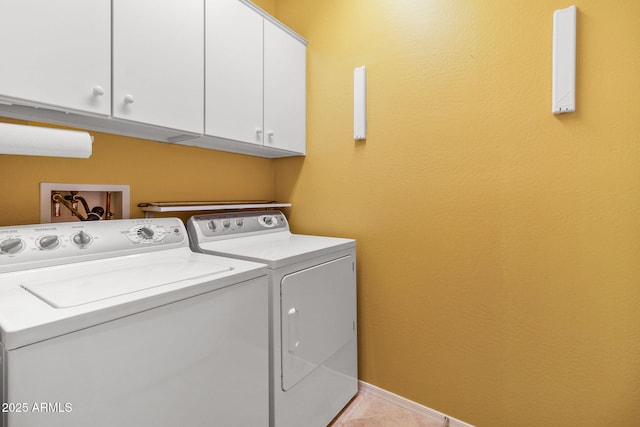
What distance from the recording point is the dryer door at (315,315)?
1.35 m

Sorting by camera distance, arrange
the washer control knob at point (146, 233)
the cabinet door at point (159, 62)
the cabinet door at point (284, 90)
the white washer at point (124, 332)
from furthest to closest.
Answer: the cabinet door at point (284, 90)
the washer control knob at point (146, 233)
the cabinet door at point (159, 62)
the white washer at point (124, 332)

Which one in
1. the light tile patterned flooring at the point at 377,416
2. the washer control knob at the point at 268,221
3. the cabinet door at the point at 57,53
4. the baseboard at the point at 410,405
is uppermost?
the cabinet door at the point at 57,53

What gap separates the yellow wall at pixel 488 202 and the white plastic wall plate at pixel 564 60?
42mm

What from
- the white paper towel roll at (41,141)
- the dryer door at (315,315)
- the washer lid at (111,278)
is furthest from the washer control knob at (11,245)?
the dryer door at (315,315)

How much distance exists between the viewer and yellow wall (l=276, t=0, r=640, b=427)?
1.27 meters

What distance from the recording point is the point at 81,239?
1.25 m

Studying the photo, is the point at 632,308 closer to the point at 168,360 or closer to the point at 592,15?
the point at 592,15

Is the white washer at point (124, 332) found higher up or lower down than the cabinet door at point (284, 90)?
lower down

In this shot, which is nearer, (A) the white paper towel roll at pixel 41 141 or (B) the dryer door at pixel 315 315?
(A) the white paper towel roll at pixel 41 141

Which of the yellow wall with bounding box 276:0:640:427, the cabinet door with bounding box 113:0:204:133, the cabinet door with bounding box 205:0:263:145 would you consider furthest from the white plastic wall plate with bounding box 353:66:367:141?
the cabinet door with bounding box 113:0:204:133

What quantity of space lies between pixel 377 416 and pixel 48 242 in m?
1.76

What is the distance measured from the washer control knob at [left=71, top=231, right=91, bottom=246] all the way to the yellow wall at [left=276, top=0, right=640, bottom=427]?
1278 millimetres

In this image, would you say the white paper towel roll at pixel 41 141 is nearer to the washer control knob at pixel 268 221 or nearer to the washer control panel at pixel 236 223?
the washer control panel at pixel 236 223

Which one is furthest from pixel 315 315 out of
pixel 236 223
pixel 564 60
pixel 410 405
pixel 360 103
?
pixel 564 60
